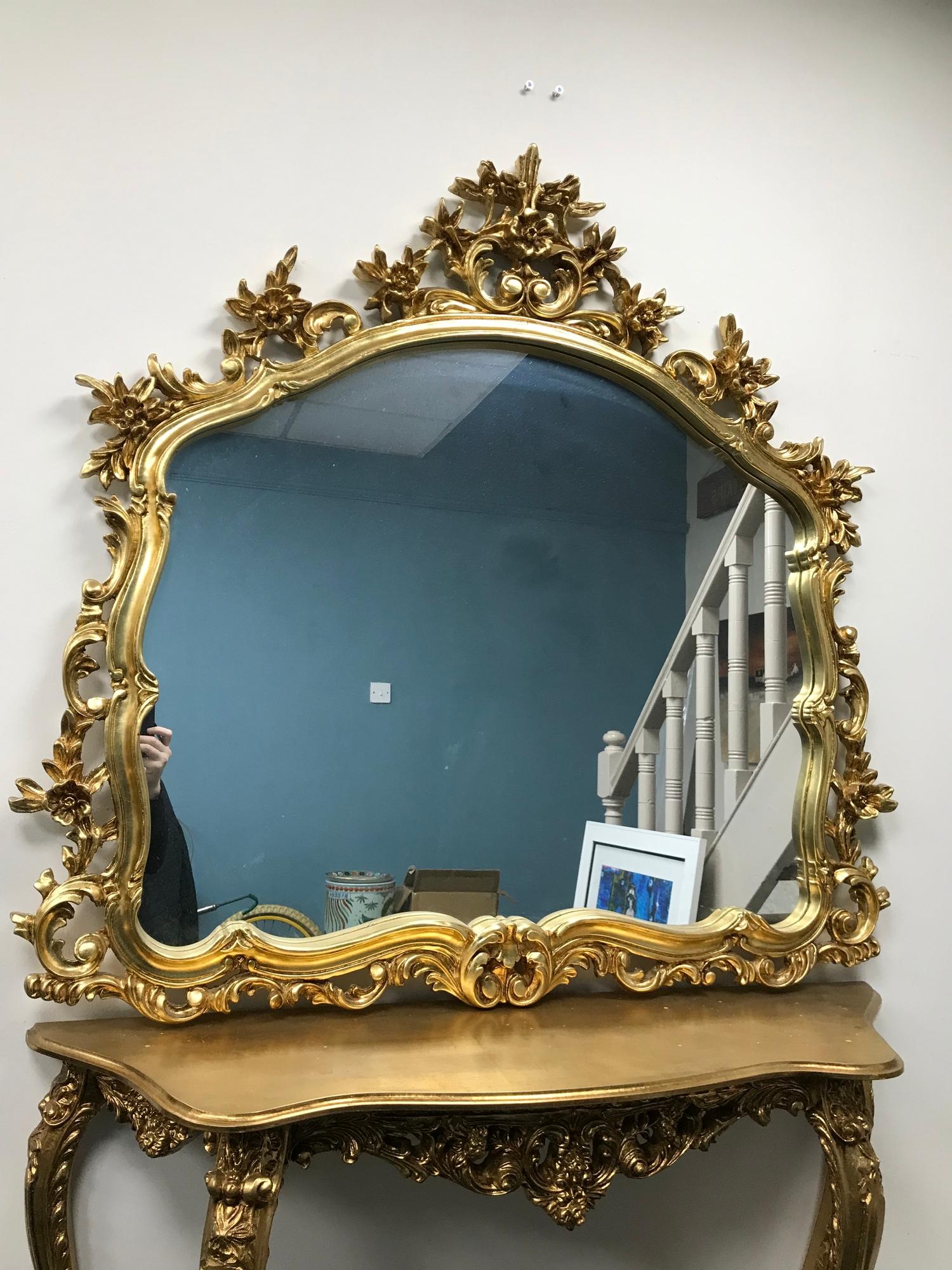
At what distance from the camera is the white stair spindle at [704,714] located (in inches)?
58.4

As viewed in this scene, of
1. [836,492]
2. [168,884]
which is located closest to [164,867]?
[168,884]

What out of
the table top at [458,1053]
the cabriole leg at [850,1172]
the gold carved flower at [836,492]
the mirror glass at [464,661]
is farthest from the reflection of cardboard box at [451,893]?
the gold carved flower at [836,492]

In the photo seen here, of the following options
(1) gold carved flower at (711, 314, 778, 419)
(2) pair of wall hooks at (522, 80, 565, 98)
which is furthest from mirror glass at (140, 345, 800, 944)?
(2) pair of wall hooks at (522, 80, 565, 98)

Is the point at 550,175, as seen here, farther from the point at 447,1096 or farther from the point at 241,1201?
the point at 241,1201

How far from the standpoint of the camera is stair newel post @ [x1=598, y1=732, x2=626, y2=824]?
1428mm

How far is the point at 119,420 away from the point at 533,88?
33.3 inches

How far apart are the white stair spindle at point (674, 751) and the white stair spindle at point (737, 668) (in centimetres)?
8

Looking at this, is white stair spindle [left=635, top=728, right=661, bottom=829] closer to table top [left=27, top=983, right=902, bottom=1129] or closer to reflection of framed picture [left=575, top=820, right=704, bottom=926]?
reflection of framed picture [left=575, top=820, right=704, bottom=926]

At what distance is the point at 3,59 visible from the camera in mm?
1315

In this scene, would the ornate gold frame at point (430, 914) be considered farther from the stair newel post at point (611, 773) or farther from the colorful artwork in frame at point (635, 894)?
the stair newel post at point (611, 773)

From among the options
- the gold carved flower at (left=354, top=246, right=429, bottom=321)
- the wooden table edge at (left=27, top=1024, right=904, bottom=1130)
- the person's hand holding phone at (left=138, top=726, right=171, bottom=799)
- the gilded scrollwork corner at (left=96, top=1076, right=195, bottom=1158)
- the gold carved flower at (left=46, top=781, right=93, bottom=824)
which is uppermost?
the gold carved flower at (left=354, top=246, right=429, bottom=321)

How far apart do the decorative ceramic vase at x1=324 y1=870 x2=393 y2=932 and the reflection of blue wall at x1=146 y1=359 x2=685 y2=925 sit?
1 cm

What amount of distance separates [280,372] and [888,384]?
1.03 metres

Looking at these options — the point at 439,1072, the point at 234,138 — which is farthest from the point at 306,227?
the point at 439,1072
